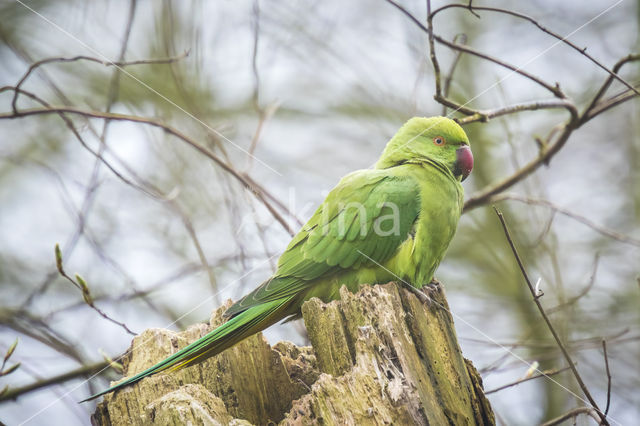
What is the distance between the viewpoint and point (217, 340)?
3043mm

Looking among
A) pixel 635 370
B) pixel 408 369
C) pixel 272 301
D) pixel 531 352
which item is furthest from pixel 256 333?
pixel 635 370

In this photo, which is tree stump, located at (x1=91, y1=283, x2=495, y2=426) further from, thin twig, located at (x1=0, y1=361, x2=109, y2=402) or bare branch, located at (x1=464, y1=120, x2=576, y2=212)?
bare branch, located at (x1=464, y1=120, x2=576, y2=212)

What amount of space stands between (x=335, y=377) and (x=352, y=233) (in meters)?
1.13

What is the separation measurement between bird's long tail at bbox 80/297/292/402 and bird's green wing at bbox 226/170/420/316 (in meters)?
0.17

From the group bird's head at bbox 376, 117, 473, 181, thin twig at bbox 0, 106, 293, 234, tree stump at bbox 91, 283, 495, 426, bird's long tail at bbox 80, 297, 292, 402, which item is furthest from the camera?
bird's head at bbox 376, 117, 473, 181

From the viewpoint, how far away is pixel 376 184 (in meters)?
3.83

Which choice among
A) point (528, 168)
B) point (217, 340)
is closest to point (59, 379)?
point (217, 340)

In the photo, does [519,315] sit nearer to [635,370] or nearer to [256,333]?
[635,370]

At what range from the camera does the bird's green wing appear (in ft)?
11.8

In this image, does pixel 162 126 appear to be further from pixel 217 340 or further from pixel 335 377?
pixel 335 377

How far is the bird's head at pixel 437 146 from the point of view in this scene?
13.8 feet

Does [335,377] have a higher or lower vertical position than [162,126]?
lower

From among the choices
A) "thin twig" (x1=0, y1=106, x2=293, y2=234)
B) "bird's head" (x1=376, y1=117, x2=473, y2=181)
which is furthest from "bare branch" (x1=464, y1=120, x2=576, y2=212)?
"thin twig" (x1=0, y1=106, x2=293, y2=234)

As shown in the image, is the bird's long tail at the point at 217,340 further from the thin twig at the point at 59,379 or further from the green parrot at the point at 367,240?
the thin twig at the point at 59,379
